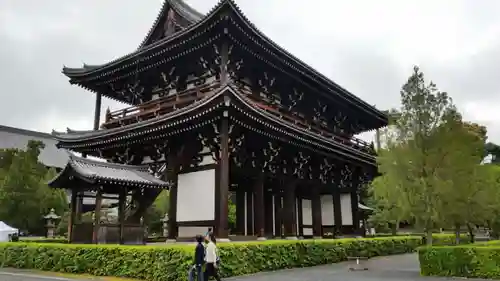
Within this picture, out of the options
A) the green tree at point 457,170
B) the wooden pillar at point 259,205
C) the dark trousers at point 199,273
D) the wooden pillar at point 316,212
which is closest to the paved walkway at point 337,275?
the dark trousers at point 199,273

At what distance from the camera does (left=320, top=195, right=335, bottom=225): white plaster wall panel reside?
30.0 m

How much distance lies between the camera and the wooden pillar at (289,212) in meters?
24.8

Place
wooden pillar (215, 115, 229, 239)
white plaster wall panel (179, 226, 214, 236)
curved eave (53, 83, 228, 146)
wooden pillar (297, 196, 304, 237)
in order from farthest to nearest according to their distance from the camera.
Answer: wooden pillar (297, 196, 304, 237), white plaster wall panel (179, 226, 214, 236), wooden pillar (215, 115, 229, 239), curved eave (53, 83, 228, 146)

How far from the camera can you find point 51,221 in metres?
34.0

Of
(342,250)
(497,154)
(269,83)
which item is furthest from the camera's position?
(497,154)

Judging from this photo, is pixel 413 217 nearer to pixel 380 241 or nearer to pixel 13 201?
pixel 380 241

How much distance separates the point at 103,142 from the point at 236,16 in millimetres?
10567

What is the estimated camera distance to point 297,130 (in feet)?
71.7

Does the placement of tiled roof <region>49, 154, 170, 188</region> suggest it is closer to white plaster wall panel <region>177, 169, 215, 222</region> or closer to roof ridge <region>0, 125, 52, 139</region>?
white plaster wall panel <region>177, 169, 215, 222</region>

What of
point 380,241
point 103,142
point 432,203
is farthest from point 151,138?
point 380,241

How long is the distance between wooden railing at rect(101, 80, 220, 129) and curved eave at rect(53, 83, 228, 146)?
1334mm

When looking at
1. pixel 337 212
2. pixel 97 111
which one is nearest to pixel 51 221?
pixel 97 111

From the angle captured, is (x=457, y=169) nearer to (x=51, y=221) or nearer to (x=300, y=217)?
(x=300, y=217)

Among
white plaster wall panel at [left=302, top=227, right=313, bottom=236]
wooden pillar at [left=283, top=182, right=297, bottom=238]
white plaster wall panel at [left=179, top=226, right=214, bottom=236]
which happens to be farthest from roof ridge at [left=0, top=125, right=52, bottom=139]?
wooden pillar at [left=283, top=182, right=297, bottom=238]
